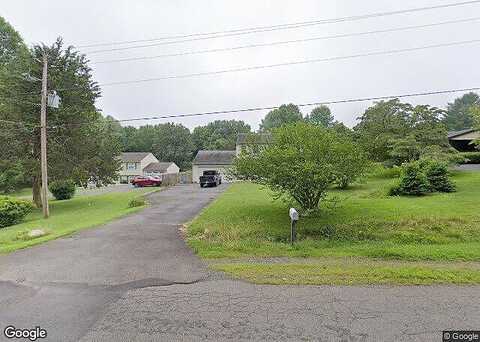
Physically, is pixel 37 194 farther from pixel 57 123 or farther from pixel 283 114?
pixel 283 114

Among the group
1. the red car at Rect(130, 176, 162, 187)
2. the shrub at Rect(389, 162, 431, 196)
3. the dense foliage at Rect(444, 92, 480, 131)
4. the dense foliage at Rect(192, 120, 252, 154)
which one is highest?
the dense foliage at Rect(444, 92, 480, 131)

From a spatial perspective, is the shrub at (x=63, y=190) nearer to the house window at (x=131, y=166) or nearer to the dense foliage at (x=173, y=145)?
the house window at (x=131, y=166)

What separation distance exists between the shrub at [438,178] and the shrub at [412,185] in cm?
38

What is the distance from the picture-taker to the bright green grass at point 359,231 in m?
7.98

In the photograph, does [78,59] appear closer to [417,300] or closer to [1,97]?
[1,97]

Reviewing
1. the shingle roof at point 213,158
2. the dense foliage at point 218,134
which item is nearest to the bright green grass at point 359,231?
the shingle roof at point 213,158

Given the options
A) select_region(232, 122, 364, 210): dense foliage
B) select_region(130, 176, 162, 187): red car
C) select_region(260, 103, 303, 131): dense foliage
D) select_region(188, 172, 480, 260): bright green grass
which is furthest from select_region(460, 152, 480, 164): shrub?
select_region(260, 103, 303, 131): dense foliage

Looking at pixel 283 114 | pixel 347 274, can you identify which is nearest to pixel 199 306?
pixel 347 274

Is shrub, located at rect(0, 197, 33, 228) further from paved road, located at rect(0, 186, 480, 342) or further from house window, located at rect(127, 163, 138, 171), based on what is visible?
house window, located at rect(127, 163, 138, 171)

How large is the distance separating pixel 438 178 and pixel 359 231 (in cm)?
753

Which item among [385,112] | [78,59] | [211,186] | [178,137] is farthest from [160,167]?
[385,112]

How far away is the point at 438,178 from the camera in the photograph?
14.7 metres

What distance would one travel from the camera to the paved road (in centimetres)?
418

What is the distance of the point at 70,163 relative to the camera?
21078 mm
